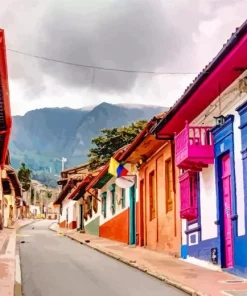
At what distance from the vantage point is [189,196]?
1415 cm

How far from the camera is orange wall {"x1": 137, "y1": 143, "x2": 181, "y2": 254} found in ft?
51.9

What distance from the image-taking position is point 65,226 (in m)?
49.3

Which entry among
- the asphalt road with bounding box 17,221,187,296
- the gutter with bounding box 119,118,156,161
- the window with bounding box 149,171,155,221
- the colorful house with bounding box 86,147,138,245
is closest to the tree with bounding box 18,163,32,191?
the colorful house with bounding box 86,147,138,245

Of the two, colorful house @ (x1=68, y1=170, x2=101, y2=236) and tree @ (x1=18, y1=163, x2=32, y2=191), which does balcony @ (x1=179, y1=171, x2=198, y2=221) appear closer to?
colorful house @ (x1=68, y1=170, x2=101, y2=236)

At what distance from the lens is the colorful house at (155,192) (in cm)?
1606

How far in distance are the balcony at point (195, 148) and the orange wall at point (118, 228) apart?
1058cm

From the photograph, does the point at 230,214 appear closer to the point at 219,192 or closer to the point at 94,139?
the point at 219,192

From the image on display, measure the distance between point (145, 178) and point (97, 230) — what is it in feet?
38.7

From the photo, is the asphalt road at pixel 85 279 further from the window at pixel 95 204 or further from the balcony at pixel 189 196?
the window at pixel 95 204

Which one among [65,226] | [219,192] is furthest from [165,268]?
[65,226]

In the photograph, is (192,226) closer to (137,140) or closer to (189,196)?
(189,196)

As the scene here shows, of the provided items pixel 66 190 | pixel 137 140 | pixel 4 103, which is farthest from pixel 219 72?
pixel 66 190

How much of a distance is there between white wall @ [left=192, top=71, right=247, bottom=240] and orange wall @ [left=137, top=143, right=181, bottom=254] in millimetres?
2294

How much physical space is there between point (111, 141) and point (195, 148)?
29501 millimetres
